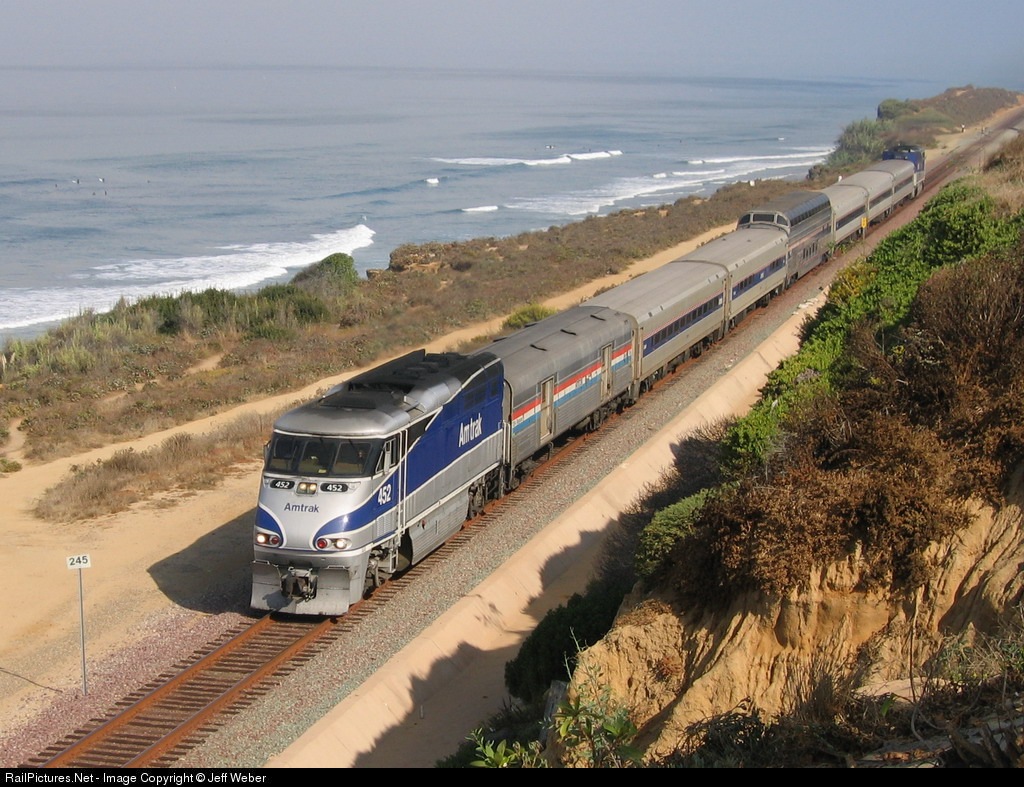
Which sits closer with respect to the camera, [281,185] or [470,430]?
[470,430]

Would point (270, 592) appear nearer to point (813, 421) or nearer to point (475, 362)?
point (475, 362)

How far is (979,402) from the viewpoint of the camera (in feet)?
38.9

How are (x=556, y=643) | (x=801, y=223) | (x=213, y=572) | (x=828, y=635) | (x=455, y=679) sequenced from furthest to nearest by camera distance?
(x=801, y=223), (x=213, y=572), (x=455, y=679), (x=556, y=643), (x=828, y=635)

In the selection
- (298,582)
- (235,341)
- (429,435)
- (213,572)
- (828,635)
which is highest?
(429,435)

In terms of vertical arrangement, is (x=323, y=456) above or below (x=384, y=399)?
below

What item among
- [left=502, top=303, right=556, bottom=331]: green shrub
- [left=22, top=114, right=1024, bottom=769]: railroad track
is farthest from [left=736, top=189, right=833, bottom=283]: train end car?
[left=22, top=114, right=1024, bottom=769]: railroad track

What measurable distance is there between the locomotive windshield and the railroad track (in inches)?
90.7

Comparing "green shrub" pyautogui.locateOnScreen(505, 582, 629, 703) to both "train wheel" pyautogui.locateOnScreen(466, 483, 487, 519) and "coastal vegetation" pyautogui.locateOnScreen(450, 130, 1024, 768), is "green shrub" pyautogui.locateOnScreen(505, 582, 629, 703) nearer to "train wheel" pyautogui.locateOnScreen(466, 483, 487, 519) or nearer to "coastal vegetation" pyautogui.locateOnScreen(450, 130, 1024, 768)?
"coastal vegetation" pyautogui.locateOnScreen(450, 130, 1024, 768)

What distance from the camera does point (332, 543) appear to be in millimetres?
14539

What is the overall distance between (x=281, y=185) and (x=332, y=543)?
88.9m

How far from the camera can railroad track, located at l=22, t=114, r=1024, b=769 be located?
12266 mm

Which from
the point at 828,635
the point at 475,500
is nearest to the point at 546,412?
the point at 475,500

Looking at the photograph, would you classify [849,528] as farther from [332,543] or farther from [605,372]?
[605,372]

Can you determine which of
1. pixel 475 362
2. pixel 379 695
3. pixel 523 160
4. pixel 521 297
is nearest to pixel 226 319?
pixel 521 297
